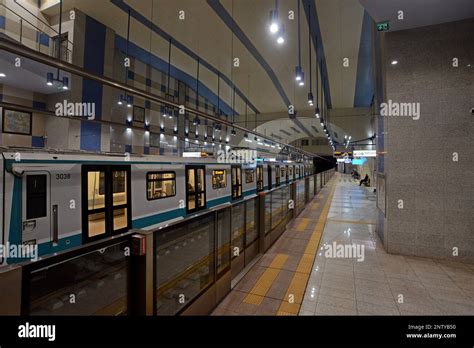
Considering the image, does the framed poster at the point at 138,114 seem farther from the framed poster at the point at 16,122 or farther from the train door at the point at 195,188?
the train door at the point at 195,188

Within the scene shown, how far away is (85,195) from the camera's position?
335cm

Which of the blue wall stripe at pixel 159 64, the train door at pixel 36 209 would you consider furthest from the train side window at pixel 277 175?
the train door at pixel 36 209

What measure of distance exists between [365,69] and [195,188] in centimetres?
1037

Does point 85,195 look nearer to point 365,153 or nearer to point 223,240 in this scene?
point 223,240

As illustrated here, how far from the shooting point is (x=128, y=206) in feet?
13.0

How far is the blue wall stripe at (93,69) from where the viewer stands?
745 centimetres

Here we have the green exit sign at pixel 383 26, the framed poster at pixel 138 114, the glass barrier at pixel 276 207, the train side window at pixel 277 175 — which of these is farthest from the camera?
the train side window at pixel 277 175

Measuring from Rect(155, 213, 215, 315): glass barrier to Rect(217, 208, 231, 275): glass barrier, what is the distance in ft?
0.46

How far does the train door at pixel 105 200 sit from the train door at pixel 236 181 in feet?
12.9

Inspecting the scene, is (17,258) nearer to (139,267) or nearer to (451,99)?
(139,267)

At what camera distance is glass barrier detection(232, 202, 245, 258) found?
334 cm
